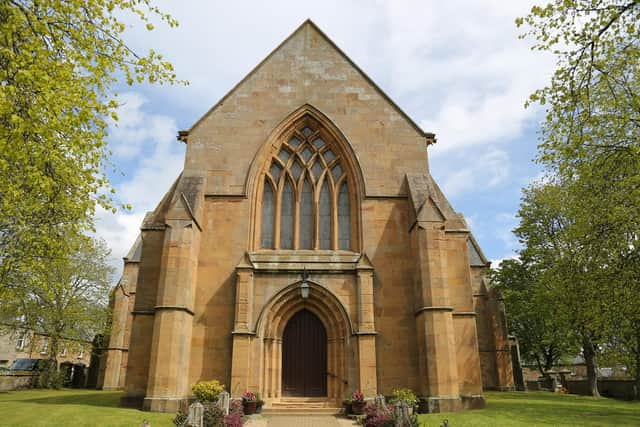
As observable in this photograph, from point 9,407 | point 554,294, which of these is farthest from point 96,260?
point 554,294

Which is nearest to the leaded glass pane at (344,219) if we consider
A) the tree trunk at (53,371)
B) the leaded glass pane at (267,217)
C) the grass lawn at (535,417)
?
the leaded glass pane at (267,217)

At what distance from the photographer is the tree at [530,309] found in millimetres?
26391

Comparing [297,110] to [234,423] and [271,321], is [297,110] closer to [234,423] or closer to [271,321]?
[271,321]

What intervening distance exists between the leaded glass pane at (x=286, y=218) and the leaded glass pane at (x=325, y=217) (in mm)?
1232

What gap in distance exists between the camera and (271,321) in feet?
54.5

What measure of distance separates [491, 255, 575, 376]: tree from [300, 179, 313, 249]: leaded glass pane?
46.5ft

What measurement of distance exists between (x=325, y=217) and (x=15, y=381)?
968 inches

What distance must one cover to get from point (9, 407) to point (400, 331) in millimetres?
13425

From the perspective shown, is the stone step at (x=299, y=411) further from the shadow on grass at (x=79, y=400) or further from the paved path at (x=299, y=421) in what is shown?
the shadow on grass at (x=79, y=400)

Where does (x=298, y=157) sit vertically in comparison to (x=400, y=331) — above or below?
above

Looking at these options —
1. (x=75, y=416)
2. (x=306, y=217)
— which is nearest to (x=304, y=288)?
(x=306, y=217)

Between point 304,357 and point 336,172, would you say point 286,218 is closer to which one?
point 336,172

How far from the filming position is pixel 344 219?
60.5 feet

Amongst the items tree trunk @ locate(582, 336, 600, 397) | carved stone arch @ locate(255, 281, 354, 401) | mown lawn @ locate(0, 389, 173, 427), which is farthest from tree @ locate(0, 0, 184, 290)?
tree trunk @ locate(582, 336, 600, 397)
